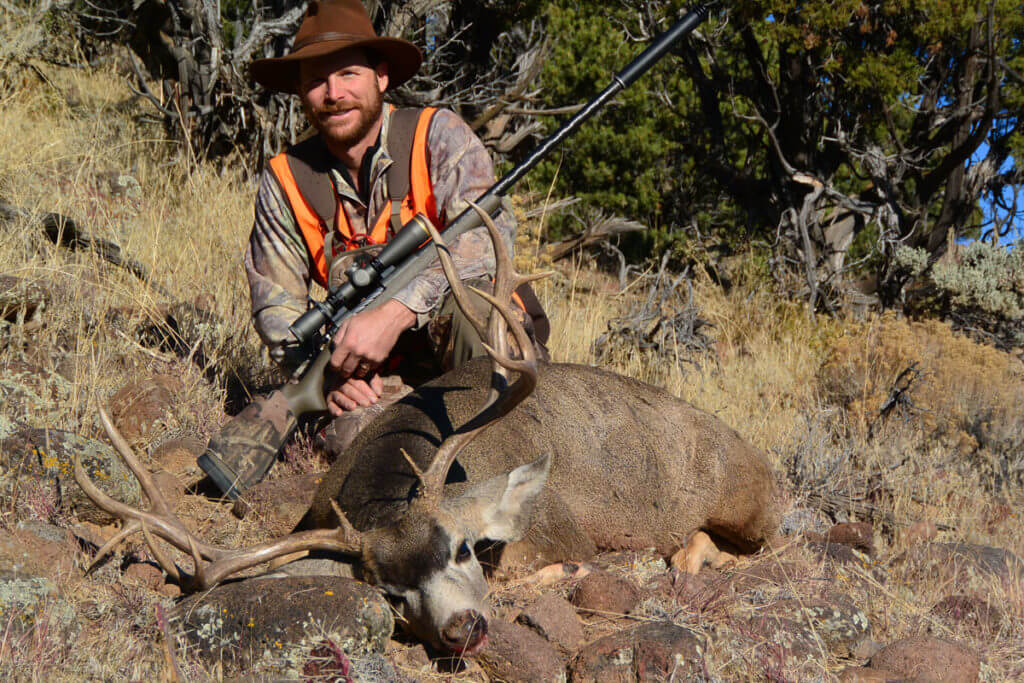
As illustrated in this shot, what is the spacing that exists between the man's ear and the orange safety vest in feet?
7.48

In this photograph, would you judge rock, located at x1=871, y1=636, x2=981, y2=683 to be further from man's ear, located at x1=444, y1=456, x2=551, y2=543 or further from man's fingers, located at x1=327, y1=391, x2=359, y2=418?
man's fingers, located at x1=327, y1=391, x2=359, y2=418

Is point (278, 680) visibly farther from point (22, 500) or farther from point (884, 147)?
point (884, 147)

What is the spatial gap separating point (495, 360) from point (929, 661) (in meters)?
1.90

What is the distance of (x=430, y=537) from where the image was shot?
334 cm

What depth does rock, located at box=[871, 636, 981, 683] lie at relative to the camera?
3404mm

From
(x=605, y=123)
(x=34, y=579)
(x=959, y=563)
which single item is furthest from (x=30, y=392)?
(x=605, y=123)

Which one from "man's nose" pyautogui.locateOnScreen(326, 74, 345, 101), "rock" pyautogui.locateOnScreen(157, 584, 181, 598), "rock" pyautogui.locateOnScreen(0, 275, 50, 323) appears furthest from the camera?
"rock" pyautogui.locateOnScreen(0, 275, 50, 323)

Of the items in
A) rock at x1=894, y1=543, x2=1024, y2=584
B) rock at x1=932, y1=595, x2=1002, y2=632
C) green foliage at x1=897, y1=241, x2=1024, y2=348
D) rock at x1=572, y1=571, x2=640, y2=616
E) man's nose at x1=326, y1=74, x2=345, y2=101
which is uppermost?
man's nose at x1=326, y1=74, x2=345, y2=101

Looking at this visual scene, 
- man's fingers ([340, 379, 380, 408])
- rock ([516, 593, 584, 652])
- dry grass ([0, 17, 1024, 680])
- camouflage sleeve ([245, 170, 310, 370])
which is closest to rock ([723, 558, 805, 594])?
dry grass ([0, 17, 1024, 680])

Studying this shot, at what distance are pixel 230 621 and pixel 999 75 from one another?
7.83 metres

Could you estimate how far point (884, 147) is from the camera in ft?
36.4

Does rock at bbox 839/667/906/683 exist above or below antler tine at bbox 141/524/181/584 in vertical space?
below

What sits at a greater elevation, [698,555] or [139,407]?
[139,407]

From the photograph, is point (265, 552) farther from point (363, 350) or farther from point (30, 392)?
point (30, 392)
